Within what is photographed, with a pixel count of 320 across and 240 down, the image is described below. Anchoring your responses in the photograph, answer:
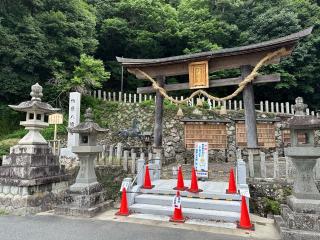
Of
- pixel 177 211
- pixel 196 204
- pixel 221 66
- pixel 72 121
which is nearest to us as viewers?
pixel 177 211

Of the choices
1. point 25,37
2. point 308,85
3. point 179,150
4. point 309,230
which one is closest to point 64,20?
point 25,37

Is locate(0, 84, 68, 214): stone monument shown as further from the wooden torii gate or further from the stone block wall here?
the stone block wall

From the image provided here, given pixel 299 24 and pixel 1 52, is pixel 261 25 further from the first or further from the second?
pixel 1 52

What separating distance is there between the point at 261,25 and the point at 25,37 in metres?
21.0

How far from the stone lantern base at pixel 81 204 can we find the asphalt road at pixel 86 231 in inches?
15.4

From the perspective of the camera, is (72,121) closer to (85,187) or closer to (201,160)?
(85,187)

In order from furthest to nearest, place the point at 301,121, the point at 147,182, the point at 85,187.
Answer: the point at 147,182 < the point at 85,187 < the point at 301,121

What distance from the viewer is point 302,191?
5.33 m

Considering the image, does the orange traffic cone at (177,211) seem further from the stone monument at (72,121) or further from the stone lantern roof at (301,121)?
the stone monument at (72,121)

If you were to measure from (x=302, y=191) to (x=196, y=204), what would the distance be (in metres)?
2.62

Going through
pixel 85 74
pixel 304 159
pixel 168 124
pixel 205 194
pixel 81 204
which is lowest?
pixel 81 204

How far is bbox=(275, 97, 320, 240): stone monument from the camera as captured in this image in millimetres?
4988

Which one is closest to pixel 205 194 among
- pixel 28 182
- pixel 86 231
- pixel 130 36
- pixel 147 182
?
pixel 147 182

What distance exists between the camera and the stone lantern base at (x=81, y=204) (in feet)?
21.9
